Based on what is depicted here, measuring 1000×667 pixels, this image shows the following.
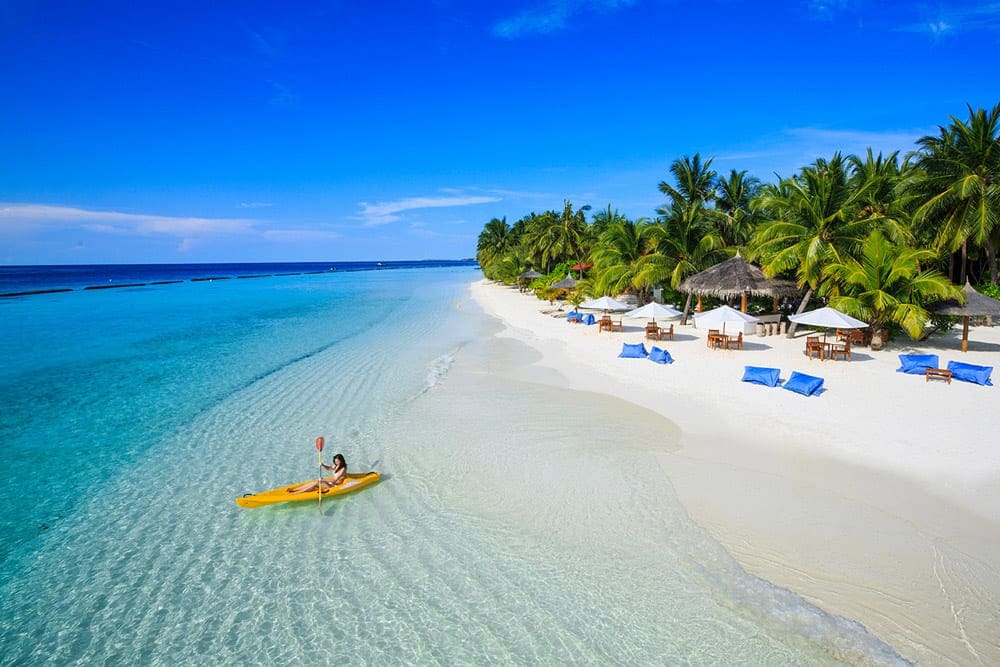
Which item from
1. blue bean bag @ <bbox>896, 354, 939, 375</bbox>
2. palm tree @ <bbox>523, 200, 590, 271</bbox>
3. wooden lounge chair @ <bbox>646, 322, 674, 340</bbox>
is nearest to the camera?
blue bean bag @ <bbox>896, 354, 939, 375</bbox>

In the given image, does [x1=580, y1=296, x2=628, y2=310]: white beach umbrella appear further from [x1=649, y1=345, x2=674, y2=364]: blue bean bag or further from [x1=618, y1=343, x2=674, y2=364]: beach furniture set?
[x1=649, y1=345, x2=674, y2=364]: blue bean bag

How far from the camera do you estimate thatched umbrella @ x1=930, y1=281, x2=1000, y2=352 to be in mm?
14883

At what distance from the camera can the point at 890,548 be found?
5.95m

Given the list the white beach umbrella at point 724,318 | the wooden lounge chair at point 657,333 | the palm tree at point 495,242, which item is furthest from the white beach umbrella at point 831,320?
the palm tree at point 495,242

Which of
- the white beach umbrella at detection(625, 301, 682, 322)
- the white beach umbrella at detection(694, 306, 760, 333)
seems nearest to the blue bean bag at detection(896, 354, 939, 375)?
the white beach umbrella at detection(694, 306, 760, 333)

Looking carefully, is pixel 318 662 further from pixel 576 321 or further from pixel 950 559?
pixel 576 321

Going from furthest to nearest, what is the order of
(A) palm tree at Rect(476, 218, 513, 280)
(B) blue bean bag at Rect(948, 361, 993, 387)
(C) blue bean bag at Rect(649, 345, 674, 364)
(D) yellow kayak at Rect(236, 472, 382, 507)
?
(A) palm tree at Rect(476, 218, 513, 280) < (C) blue bean bag at Rect(649, 345, 674, 364) < (B) blue bean bag at Rect(948, 361, 993, 387) < (D) yellow kayak at Rect(236, 472, 382, 507)

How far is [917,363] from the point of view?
12.6 m

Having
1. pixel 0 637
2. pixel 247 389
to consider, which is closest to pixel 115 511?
pixel 0 637

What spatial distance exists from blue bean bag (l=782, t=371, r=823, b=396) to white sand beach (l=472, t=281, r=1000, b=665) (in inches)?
7.2

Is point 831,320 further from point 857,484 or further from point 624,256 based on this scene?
point 624,256

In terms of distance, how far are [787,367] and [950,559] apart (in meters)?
8.90

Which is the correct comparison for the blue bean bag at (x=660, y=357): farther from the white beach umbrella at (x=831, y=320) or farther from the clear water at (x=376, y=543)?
the clear water at (x=376, y=543)

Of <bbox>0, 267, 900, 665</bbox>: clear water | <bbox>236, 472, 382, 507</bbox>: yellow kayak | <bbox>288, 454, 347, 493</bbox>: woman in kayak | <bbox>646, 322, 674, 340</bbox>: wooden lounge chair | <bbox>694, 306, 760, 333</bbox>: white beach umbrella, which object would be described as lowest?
<bbox>0, 267, 900, 665</bbox>: clear water
